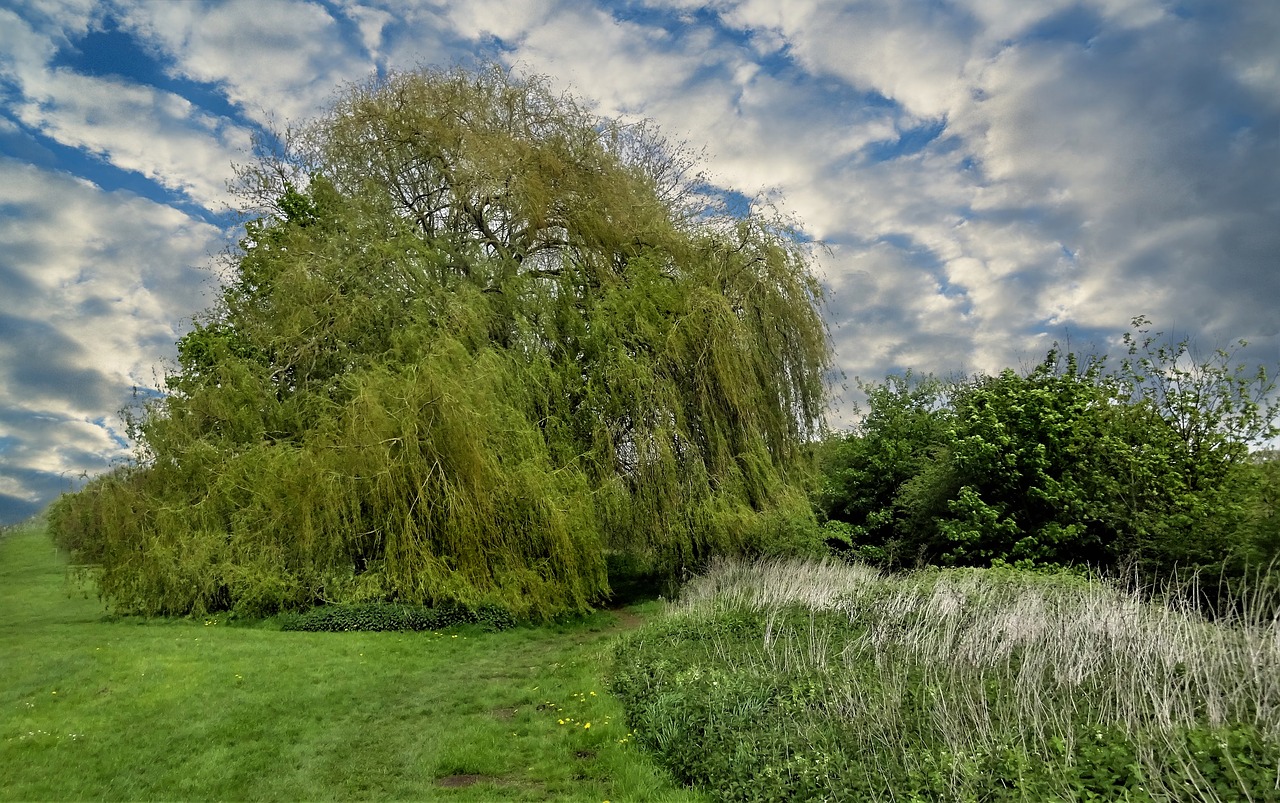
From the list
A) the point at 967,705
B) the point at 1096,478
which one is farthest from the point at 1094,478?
the point at 967,705

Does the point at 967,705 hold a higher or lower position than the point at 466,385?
lower

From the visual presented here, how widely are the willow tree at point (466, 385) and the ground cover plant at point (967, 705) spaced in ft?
17.7

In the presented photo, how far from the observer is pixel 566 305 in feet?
56.0

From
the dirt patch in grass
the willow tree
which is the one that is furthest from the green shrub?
the dirt patch in grass

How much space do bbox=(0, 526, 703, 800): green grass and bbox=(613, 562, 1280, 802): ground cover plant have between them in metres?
0.71

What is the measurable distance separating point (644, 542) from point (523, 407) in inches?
157

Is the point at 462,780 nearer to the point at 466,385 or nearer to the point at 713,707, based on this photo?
the point at 713,707

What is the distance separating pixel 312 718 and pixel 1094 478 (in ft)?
51.4

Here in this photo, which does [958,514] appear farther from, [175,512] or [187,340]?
[187,340]

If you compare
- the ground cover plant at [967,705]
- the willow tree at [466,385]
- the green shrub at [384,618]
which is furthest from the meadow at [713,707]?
the willow tree at [466,385]

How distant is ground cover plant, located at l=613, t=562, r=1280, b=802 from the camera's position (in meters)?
4.06

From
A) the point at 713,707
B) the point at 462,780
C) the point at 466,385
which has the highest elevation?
the point at 466,385

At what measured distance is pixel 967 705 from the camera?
534cm

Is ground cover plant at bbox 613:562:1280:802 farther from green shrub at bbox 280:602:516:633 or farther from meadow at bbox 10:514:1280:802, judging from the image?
green shrub at bbox 280:602:516:633
